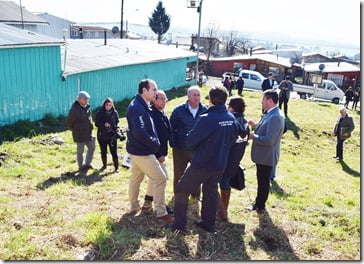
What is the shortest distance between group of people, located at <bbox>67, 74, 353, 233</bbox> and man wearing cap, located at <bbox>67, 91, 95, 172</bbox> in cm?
221

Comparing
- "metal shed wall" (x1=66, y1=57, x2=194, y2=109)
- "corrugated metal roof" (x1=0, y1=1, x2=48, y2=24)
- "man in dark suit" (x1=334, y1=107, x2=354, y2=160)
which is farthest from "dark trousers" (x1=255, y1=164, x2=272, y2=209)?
"corrugated metal roof" (x1=0, y1=1, x2=48, y2=24)

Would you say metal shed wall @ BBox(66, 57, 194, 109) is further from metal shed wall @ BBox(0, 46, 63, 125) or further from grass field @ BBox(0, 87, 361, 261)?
grass field @ BBox(0, 87, 361, 261)

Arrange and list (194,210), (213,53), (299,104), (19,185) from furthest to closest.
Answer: (213,53) < (299,104) < (19,185) < (194,210)

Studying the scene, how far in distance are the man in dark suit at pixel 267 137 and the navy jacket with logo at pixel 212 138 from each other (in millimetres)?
932

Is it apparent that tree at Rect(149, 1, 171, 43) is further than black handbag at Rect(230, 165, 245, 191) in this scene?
Yes

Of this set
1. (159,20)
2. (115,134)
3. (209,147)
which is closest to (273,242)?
(209,147)

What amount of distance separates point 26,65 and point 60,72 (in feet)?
4.68

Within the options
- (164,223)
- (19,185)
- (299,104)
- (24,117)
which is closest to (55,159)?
(19,185)

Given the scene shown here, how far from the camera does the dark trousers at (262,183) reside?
487 cm

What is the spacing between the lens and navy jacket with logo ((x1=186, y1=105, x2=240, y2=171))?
3781 millimetres

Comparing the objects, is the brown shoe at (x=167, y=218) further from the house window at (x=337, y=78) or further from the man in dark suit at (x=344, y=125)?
the house window at (x=337, y=78)

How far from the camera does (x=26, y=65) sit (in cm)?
991

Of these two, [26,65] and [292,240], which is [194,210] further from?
[26,65]

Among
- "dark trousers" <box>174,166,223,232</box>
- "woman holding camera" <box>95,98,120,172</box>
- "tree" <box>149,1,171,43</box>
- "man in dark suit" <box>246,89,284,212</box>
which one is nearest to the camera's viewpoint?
"dark trousers" <box>174,166,223,232</box>
